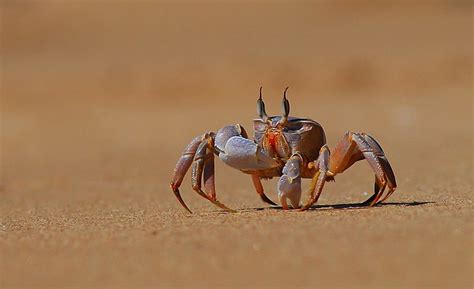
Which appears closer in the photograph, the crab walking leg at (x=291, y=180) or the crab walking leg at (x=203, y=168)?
the crab walking leg at (x=291, y=180)

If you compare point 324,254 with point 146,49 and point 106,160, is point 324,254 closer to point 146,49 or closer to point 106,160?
point 106,160

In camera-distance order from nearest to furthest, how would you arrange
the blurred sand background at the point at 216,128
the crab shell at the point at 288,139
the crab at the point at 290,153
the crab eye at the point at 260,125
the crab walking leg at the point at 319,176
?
the blurred sand background at the point at 216,128
the crab walking leg at the point at 319,176
the crab at the point at 290,153
the crab shell at the point at 288,139
the crab eye at the point at 260,125

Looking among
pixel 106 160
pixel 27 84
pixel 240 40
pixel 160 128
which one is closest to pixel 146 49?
pixel 240 40

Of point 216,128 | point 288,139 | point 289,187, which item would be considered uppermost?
point 288,139

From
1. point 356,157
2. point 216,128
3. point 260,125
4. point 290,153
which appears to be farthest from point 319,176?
point 216,128

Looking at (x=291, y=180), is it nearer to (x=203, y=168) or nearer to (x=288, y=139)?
(x=288, y=139)

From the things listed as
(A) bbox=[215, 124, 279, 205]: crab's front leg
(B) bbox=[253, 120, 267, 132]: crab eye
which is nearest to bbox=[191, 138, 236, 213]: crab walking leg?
(A) bbox=[215, 124, 279, 205]: crab's front leg

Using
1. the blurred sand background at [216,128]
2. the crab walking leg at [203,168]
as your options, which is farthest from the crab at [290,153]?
the blurred sand background at [216,128]

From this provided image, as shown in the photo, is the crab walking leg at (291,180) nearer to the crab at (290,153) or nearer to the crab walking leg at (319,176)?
the crab at (290,153)
